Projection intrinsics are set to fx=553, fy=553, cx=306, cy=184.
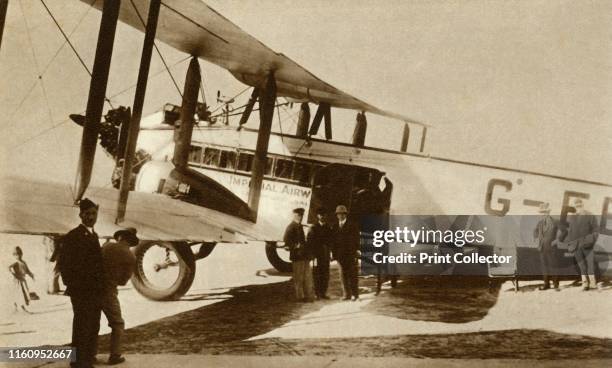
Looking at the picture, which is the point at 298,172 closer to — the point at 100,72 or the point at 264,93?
the point at 264,93

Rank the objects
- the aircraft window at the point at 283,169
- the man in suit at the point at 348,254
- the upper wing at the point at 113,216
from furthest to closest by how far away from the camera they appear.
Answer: the aircraft window at the point at 283,169 < the man in suit at the point at 348,254 < the upper wing at the point at 113,216

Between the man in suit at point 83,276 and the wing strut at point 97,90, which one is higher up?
the wing strut at point 97,90

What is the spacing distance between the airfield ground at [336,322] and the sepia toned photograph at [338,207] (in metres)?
0.02

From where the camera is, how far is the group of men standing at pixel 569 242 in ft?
14.6

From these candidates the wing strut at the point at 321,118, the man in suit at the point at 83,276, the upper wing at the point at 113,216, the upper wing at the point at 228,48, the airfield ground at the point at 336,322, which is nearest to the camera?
the man in suit at the point at 83,276

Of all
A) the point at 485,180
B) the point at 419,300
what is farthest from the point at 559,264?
the point at 419,300

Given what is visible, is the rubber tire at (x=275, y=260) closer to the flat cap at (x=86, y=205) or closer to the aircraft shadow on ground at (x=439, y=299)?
the aircraft shadow on ground at (x=439, y=299)

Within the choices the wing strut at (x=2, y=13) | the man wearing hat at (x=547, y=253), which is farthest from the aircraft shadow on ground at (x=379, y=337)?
the wing strut at (x=2, y=13)

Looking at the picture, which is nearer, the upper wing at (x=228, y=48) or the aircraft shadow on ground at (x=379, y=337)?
the aircraft shadow on ground at (x=379, y=337)

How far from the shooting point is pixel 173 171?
4.93m

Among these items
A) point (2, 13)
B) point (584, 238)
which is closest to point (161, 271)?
point (2, 13)

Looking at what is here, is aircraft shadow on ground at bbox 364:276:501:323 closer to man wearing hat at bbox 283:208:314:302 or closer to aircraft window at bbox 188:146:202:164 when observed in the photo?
man wearing hat at bbox 283:208:314:302

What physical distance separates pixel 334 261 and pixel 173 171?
64.7 inches

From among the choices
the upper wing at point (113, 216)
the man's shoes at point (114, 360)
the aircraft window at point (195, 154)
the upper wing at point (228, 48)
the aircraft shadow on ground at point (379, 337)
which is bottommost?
the man's shoes at point (114, 360)
